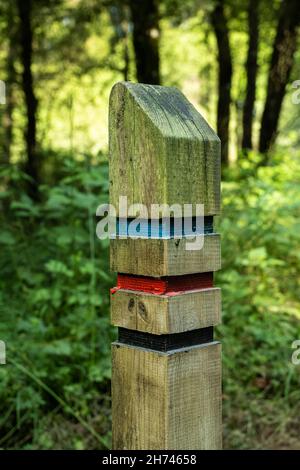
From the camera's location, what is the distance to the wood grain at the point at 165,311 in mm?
1760

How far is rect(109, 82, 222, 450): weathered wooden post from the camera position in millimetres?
1748

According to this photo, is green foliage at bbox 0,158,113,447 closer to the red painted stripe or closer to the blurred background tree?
the blurred background tree

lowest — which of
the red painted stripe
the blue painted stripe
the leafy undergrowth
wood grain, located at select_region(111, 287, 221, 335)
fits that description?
the leafy undergrowth

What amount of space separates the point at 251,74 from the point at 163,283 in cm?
815

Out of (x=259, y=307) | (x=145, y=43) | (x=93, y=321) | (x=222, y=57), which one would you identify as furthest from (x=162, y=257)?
(x=222, y=57)

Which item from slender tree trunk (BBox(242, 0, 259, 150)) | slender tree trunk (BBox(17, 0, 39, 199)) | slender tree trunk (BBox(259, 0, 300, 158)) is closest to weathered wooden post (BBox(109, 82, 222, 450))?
slender tree trunk (BBox(259, 0, 300, 158))

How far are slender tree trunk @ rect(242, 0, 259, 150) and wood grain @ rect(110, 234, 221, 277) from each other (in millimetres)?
7440

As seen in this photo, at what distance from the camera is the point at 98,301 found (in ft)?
11.8

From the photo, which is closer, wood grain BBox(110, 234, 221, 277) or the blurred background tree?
wood grain BBox(110, 234, 221, 277)

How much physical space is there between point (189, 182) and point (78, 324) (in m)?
2.11

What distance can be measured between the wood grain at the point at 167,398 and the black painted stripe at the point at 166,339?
19mm

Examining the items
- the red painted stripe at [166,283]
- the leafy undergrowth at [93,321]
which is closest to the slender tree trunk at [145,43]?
the leafy undergrowth at [93,321]
